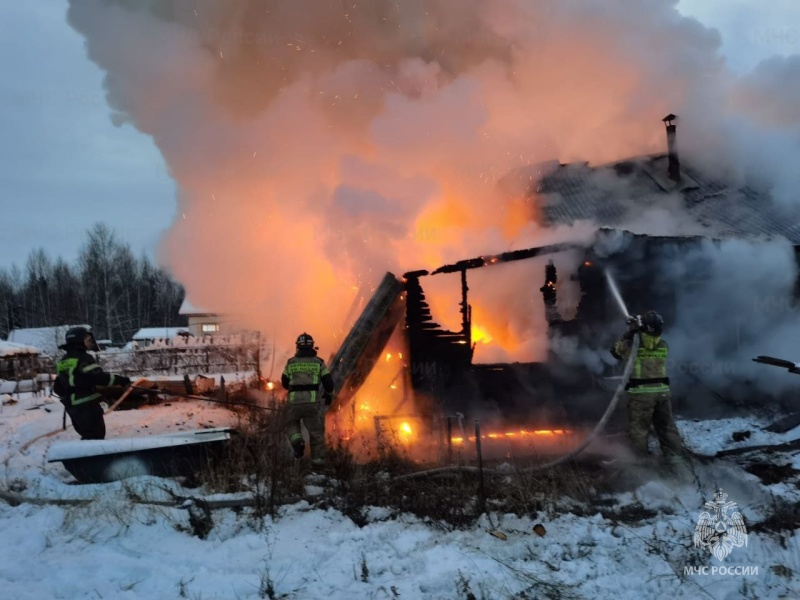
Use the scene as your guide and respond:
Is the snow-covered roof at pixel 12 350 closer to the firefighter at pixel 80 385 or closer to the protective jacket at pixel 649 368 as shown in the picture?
the firefighter at pixel 80 385

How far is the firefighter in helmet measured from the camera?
22.7 feet

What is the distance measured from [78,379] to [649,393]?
7534 millimetres

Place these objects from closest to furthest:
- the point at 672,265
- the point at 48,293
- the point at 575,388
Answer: the point at 575,388 < the point at 672,265 < the point at 48,293

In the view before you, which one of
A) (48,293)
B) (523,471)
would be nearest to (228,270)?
(523,471)

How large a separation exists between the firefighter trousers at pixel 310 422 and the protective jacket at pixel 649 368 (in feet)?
13.4

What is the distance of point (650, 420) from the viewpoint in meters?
7.03

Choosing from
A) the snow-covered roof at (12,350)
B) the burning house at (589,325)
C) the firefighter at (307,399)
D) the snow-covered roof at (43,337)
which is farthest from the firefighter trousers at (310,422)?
the snow-covered roof at (43,337)

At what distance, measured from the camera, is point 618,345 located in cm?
728

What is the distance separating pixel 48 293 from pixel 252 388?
199 ft

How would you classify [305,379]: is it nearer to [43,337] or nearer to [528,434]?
[528,434]

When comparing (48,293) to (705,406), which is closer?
(705,406)

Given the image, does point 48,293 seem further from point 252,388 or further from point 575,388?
point 575,388

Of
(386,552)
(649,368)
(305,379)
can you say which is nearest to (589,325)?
(649,368)

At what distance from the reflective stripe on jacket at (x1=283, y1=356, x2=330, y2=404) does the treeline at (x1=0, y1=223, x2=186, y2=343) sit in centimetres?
4449
